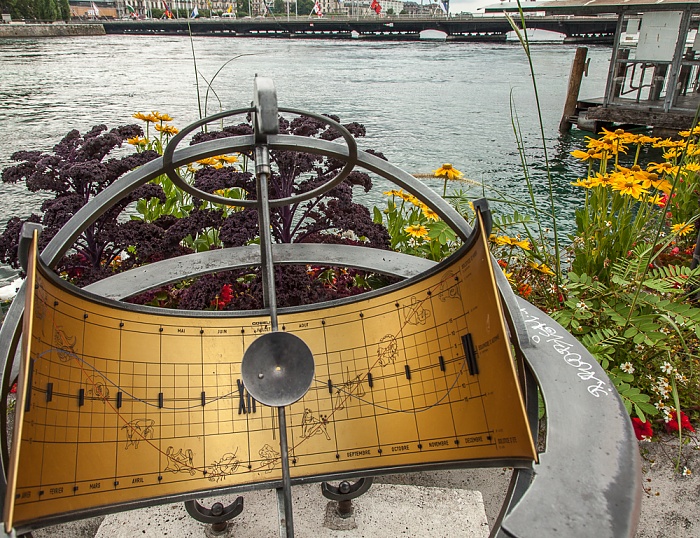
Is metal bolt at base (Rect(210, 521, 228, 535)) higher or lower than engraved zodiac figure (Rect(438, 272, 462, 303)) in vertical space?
lower

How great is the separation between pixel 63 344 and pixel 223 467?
20.8 inches

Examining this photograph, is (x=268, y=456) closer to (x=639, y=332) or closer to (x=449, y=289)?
(x=449, y=289)

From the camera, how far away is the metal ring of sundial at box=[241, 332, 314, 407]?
1.25m

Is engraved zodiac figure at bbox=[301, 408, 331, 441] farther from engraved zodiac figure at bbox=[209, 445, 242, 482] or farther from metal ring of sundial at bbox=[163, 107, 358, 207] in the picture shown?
metal ring of sundial at bbox=[163, 107, 358, 207]

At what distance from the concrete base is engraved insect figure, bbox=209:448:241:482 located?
0.26 m

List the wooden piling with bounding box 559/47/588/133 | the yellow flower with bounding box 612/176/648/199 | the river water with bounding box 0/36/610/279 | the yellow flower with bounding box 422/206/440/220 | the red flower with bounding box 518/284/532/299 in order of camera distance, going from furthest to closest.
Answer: the wooden piling with bounding box 559/47/588/133 → the river water with bounding box 0/36/610/279 → the yellow flower with bounding box 422/206/440/220 → the red flower with bounding box 518/284/532/299 → the yellow flower with bounding box 612/176/648/199

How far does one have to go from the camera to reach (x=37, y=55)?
25.5 m

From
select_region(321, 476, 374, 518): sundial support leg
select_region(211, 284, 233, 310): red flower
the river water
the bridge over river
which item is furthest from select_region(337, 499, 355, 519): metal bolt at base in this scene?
the bridge over river

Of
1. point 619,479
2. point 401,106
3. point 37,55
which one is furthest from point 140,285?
point 37,55

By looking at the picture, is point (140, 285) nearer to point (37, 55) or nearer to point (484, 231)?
point (484, 231)

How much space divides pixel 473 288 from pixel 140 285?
43.4 inches

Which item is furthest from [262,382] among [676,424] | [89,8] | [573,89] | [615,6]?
[89,8]

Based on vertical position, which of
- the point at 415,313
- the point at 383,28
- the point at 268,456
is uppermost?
the point at 415,313

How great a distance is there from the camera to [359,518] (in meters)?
1.75
